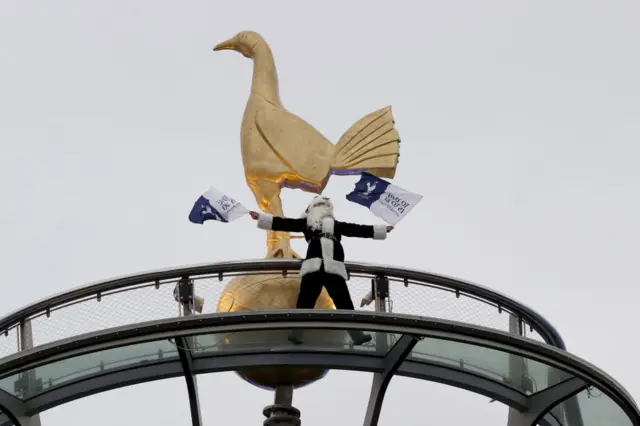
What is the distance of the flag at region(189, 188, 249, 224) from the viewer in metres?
21.7

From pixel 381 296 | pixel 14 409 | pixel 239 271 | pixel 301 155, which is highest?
pixel 301 155

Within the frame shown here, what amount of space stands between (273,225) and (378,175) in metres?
2.33

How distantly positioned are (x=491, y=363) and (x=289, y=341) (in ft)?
8.11

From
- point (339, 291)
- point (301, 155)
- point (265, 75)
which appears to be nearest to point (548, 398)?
point (339, 291)

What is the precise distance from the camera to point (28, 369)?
62.8 ft

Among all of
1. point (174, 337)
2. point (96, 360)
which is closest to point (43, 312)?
point (96, 360)

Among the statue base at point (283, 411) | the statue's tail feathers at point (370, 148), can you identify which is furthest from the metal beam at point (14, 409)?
the statue's tail feathers at point (370, 148)

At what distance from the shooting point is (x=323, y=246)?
21.0 metres

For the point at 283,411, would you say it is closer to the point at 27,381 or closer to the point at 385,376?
the point at 385,376

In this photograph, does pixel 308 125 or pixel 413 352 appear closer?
pixel 413 352

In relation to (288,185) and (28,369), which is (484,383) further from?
(28,369)

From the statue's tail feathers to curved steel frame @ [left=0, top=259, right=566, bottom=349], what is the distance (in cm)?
212

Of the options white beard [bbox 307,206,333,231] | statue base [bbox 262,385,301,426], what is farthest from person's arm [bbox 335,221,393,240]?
statue base [bbox 262,385,301,426]

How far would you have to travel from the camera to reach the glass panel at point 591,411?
2073cm
